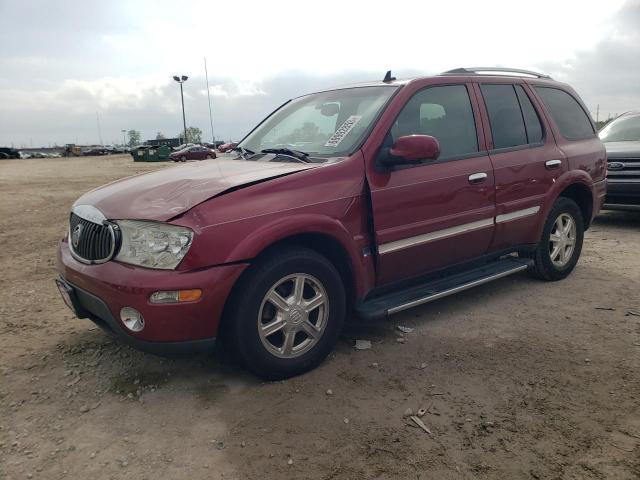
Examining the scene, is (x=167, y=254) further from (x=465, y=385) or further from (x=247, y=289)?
(x=465, y=385)

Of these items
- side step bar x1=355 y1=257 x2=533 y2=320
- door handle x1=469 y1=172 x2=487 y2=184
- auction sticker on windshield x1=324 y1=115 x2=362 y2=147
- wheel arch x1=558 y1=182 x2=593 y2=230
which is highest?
auction sticker on windshield x1=324 y1=115 x2=362 y2=147

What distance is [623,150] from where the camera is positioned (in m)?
7.53

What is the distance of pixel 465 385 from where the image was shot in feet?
10.0

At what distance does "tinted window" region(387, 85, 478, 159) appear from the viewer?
367cm

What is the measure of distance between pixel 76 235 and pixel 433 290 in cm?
247

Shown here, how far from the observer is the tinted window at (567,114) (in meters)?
4.83

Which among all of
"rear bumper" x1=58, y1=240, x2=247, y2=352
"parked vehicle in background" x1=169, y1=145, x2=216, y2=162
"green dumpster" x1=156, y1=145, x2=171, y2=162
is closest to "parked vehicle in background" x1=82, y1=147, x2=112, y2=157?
"green dumpster" x1=156, y1=145, x2=171, y2=162

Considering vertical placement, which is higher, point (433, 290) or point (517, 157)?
point (517, 157)

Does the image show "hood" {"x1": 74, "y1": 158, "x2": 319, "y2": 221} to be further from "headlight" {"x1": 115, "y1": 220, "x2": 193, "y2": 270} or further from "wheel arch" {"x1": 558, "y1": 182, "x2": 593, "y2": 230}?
"wheel arch" {"x1": 558, "y1": 182, "x2": 593, "y2": 230}

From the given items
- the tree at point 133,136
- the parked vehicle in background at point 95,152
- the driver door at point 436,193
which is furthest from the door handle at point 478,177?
the tree at point 133,136

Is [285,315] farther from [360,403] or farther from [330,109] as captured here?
[330,109]

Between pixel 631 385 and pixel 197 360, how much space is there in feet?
8.83

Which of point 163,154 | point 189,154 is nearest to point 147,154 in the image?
point 163,154

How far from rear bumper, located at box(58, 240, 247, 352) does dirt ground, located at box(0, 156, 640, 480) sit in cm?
Result: 43
